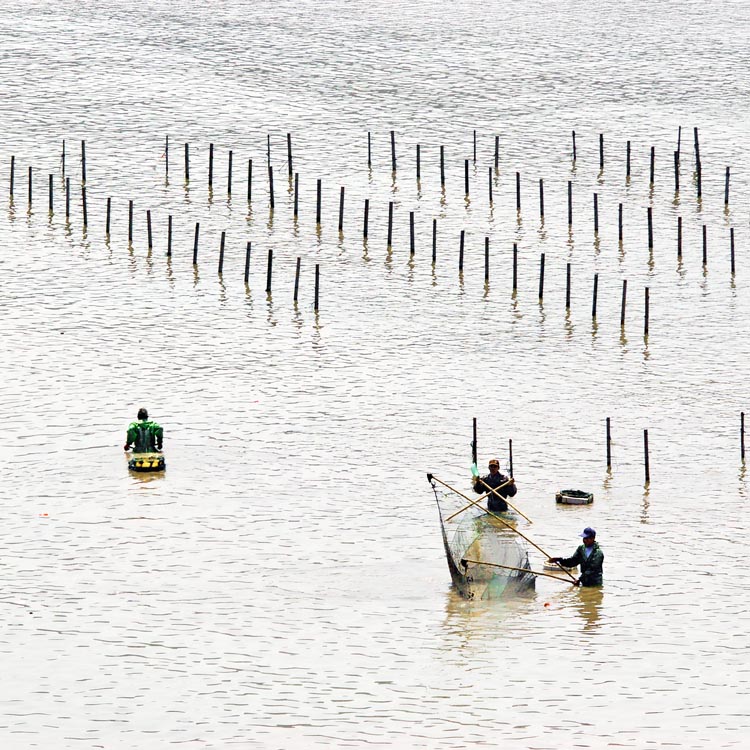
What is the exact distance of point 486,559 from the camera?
41.3m

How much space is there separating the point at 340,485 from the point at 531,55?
7487 centimetres

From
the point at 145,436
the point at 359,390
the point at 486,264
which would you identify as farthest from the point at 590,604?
the point at 486,264

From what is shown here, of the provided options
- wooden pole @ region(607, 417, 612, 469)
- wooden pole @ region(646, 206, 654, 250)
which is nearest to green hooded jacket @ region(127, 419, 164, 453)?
wooden pole @ region(607, 417, 612, 469)

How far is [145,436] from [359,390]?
12.0 m

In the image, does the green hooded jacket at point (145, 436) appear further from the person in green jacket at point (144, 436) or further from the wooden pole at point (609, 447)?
the wooden pole at point (609, 447)

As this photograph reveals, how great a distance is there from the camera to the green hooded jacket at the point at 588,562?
1620 inches

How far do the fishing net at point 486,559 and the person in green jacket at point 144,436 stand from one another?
1117 centimetres

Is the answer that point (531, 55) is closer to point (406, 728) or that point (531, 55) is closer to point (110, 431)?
point (110, 431)

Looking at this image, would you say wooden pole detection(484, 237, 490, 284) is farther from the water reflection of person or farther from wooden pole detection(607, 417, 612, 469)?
the water reflection of person

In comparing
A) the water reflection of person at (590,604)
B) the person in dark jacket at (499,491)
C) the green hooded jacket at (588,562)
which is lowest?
the water reflection of person at (590,604)

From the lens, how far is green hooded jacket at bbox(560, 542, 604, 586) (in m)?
Result: 41.2

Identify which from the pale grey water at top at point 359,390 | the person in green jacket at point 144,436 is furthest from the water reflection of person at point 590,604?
the person in green jacket at point 144,436

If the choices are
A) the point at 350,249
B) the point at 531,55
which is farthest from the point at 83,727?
the point at 531,55

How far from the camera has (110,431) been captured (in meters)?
55.9
